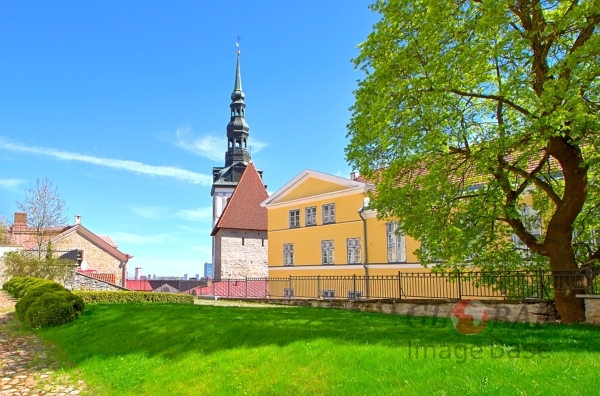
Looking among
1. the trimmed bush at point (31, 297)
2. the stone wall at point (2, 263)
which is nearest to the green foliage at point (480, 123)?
the trimmed bush at point (31, 297)

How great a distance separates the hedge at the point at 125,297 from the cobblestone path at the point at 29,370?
8164mm

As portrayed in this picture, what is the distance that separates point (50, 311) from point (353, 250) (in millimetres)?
17590

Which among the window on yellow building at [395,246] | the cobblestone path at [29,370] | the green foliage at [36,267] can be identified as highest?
the window on yellow building at [395,246]

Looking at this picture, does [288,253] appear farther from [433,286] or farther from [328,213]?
[433,286]

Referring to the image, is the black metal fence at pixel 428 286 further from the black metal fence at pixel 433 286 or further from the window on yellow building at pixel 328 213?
the window on yellow building at pixel 328 213

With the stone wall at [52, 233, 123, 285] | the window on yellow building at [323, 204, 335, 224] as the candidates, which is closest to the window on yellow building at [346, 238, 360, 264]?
the window on yellow building at [323, 204, 335, 224]

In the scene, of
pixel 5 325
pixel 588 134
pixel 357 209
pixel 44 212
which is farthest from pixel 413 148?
pixel 44 212

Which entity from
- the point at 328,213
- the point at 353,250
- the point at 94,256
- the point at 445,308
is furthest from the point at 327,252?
the point at 94,256

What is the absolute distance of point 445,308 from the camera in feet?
49.1

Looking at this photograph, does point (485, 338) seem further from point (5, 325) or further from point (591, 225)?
point (5, 325)

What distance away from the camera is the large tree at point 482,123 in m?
10.8

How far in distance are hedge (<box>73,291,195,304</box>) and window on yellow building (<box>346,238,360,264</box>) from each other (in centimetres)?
958

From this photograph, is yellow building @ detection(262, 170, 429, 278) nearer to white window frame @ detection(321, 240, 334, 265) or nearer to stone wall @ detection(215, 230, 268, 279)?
white window frame @ detection(321, 240, 334, 265)

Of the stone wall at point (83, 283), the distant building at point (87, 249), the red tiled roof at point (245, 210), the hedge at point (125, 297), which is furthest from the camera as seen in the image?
the red tiled roof at point (245, 210)
